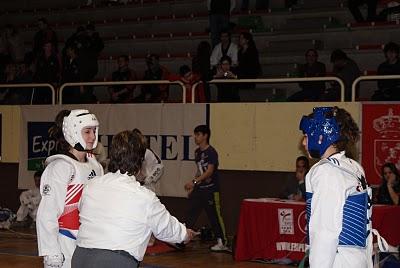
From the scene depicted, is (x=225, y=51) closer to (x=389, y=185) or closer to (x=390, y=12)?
(x=390, y=12)

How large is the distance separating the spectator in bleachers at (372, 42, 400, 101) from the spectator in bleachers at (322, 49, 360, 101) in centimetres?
43

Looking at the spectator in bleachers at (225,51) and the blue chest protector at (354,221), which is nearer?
the blue chest protector at (354,221)

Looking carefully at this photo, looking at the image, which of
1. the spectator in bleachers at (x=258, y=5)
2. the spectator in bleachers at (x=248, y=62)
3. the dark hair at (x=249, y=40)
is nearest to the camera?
the spectator in bleachers at (x=248, y=62)

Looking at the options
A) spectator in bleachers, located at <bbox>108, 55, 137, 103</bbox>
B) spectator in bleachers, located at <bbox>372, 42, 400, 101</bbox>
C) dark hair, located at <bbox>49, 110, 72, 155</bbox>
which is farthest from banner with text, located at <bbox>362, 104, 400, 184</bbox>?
dark hair, located at <bbox>49, 110, 72, 155</bbox>

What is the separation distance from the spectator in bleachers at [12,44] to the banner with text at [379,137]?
10.6m

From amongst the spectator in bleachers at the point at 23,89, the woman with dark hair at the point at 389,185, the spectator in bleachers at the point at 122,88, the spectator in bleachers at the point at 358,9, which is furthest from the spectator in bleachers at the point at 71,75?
the woman with dark hair at the point at 389,185

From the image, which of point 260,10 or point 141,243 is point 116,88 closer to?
point 260,10

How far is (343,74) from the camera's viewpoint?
13.3m

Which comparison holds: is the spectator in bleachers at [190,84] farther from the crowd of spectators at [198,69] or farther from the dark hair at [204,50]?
the dark hair at [204,50]

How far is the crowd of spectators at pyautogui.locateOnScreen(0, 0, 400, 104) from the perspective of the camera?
43.8 feet

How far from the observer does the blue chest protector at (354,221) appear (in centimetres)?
479

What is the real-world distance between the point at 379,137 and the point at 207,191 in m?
2.77

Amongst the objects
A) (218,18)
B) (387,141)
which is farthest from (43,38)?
(387,141)

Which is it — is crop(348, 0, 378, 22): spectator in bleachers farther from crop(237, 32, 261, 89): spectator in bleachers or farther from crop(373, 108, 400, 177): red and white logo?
crop(373, 108, 400, 177): red and white logo
